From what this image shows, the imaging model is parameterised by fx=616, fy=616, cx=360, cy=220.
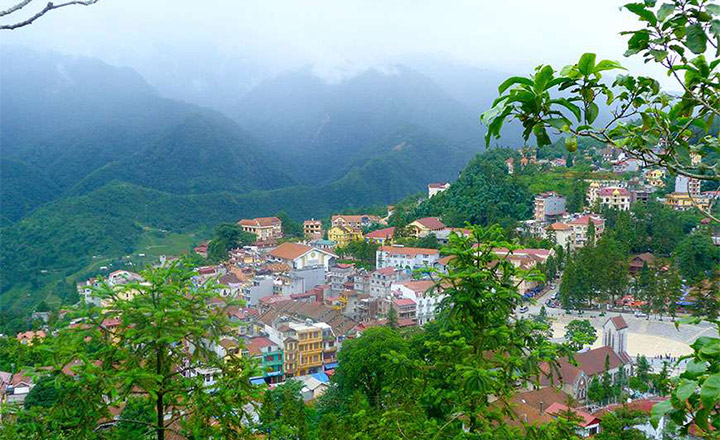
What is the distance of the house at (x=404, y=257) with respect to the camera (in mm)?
17797

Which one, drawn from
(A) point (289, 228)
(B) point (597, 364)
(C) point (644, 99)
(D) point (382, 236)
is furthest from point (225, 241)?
(C) point (644, 99)

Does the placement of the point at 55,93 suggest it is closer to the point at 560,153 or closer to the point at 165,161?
the point at 165,161

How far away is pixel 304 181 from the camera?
155ft

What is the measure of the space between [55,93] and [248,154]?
824 inches

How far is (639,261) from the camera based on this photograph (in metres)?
17.1

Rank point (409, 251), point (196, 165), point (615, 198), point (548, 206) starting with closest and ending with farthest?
point (409, 251) < point (615, 198) < point (548, 206) < point (196, 165)

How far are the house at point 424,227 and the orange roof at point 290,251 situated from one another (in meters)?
4.12

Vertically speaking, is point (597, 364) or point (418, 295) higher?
point (418, 295)

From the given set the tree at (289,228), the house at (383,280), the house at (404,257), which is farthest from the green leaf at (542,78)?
the tree at (289,228)

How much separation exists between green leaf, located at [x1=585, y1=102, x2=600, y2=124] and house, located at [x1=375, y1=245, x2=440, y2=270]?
54.7ft

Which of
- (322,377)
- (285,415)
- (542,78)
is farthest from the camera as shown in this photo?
(322,377)

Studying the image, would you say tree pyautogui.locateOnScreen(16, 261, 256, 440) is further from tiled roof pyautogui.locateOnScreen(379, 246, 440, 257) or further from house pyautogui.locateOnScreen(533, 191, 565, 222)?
house pyautogui.locateOnScreen(533, 191, 565, 222)

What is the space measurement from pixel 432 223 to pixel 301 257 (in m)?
5.19

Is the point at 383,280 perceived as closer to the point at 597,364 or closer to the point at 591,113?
the point at 597,364
